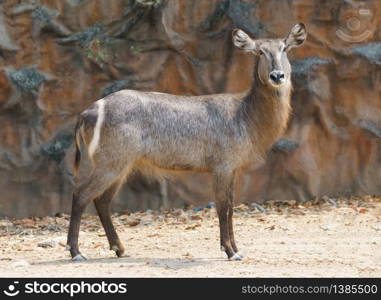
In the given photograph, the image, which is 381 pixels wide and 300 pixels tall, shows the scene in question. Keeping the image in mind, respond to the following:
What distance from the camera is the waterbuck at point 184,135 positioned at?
743 cm

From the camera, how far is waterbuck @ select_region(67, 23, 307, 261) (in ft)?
24.4

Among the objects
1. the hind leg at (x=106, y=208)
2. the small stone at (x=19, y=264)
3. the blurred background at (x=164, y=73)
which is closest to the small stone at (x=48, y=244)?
the hind leg at (x=106, y=208)

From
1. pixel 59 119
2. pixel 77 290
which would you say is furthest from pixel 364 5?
pixel 77 290

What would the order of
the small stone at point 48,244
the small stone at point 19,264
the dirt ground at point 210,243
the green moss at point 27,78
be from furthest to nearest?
the green moss at point 27,78 → the small stone at point 48,244 → the small stone at point 19,264 → the dirt ground at point 210,243

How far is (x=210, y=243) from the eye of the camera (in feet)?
27.5

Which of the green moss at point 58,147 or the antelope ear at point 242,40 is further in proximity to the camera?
the green moss at point 58,147

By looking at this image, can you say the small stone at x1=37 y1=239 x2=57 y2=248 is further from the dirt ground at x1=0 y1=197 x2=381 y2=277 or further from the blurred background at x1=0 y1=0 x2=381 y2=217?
the blurred background at x1=0 y1=0 x2=381 y2=217

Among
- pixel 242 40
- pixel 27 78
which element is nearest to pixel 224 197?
pixel 242 40

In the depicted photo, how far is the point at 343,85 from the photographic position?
11070 millimetres

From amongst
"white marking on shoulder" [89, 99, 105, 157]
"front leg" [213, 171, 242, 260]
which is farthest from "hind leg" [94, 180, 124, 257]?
"front leg" [213, 171, 242, 260]

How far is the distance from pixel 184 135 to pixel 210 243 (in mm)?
1282

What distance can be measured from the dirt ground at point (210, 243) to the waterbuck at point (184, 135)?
388 millimetres

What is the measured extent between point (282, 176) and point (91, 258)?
4.21 m

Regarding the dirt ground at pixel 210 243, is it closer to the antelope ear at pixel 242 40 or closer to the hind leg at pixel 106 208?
the hind leg at pixel 106 208
